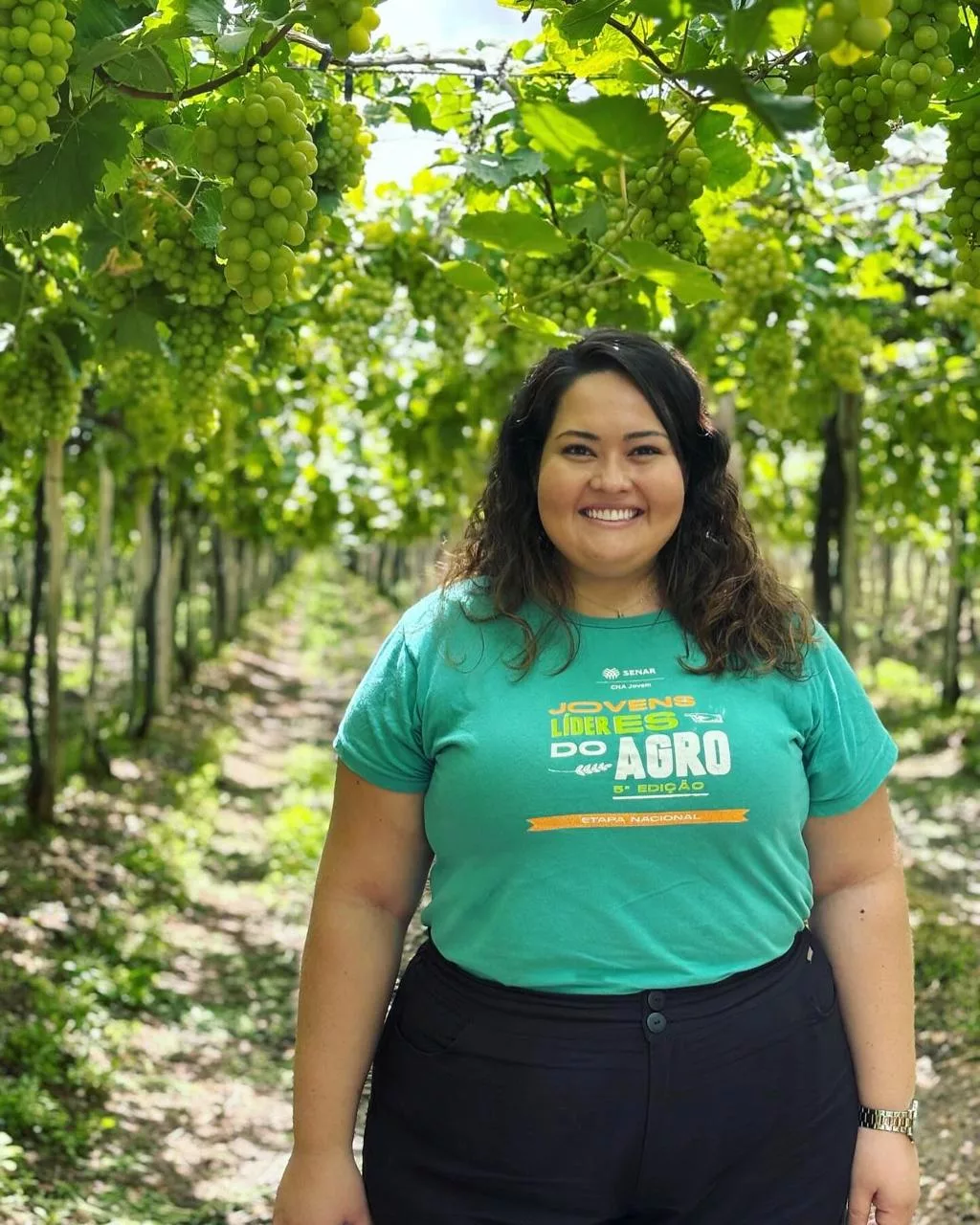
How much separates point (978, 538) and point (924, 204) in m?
9.33

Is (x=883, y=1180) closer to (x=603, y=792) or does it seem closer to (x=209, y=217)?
(x=603, y=792)

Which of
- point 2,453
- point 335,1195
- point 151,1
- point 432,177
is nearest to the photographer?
point 151,1

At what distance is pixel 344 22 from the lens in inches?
45.9

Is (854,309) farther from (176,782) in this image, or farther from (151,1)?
(176,782)

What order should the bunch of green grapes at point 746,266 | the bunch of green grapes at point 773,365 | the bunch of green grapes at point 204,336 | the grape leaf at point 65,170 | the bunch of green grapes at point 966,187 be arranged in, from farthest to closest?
1. the bunch of green grapes at point 773,365
2. the bunch of green grapes at point 746,266
3. the bunch of green grapes at point 204,336
4. the grape leaf at point 65,170
5. the bunch of green grapes at point 966,187

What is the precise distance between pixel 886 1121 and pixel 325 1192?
32.6 inches

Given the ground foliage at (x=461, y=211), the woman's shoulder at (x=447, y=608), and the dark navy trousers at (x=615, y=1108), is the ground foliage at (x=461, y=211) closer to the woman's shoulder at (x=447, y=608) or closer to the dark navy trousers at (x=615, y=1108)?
the woman's shoulder at (x=447, y=608)

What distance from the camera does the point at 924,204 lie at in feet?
16.5

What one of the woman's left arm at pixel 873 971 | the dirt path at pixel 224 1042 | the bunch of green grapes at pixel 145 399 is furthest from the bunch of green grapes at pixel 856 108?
the dirt path at pixel 224 1042

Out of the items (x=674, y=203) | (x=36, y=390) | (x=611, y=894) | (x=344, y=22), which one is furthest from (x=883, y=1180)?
(x=36, y=390)

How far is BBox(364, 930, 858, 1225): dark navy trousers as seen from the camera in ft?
5.51

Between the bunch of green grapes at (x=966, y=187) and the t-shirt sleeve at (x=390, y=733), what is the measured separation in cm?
91

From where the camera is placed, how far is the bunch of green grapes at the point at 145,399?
11.3 feet

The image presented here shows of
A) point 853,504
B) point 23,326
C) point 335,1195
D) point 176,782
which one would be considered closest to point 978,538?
point 853,504
